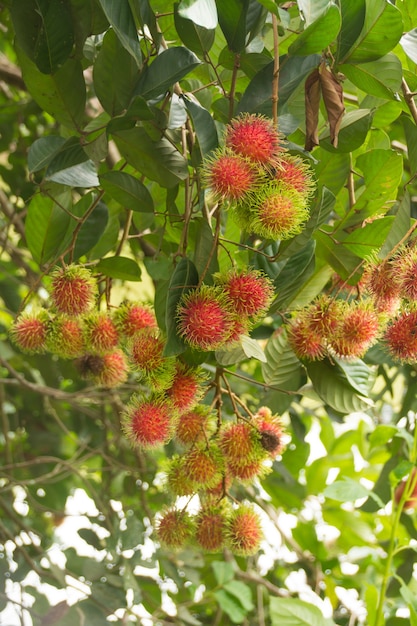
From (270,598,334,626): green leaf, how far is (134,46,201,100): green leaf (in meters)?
0.81

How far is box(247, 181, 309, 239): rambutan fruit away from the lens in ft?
2.33

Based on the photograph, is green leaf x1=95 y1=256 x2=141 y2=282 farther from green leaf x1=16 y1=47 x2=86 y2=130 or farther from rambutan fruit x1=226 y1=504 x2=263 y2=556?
rambutan fruit x1=226 y1=504 x2=263 y2=556

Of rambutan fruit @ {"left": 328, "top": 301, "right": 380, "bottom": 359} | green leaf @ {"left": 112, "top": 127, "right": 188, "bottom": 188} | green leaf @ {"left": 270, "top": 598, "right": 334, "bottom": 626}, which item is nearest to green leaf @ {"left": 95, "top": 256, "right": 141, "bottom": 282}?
green leaf @ {"left": 112, "top": 127, "right": 188, "bottom": 188}

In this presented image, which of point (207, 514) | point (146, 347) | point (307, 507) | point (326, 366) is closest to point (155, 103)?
point (146, 347)

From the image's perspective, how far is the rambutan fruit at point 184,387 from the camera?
33.4 inches

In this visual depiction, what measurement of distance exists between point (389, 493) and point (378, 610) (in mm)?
252

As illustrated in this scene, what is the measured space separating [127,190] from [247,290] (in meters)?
0.24

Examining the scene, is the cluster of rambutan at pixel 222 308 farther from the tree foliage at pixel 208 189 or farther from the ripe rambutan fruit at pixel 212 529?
the ripe rambutan fruit at pixel 212 529

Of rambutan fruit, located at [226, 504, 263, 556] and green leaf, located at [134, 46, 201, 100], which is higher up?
green leaf, located at [134, 46, 201, 100]

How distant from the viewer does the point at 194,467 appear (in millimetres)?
908

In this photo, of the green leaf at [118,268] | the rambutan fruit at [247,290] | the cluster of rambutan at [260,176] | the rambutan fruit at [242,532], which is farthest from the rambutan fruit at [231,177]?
the rambutan fruit at [242,532]

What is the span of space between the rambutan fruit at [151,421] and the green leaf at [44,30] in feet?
1.29

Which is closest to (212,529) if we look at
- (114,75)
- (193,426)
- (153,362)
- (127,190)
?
(193,426)

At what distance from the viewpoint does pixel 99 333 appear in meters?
0.94
